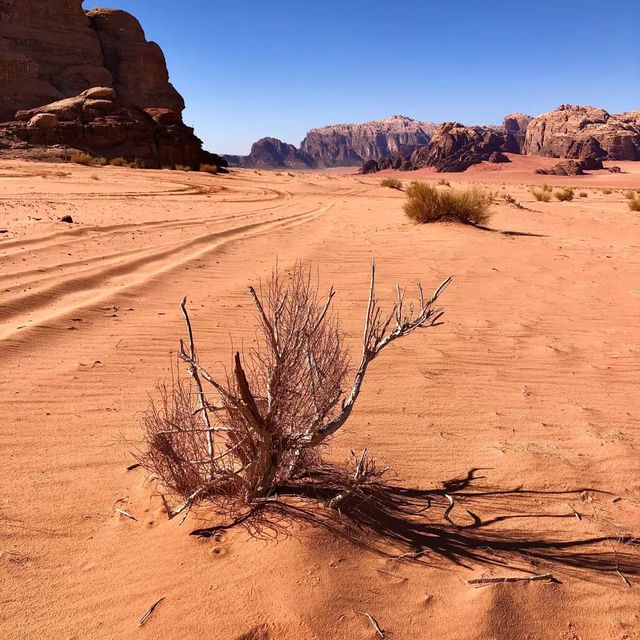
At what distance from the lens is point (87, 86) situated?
38.3 m

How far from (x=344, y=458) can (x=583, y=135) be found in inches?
3144

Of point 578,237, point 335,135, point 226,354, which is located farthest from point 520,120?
point 226,354

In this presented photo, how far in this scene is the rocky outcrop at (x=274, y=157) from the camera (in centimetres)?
12694

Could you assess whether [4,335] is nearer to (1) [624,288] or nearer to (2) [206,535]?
(2) [206,535]

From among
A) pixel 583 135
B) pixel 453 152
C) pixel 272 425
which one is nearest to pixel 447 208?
pixel 272 425

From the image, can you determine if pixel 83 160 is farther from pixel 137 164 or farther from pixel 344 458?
pixel 344 458

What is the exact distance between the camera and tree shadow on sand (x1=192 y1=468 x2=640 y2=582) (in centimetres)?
213

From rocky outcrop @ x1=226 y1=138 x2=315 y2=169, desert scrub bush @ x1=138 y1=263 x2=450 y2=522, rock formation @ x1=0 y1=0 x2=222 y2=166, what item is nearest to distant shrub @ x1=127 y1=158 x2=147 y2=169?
rock formation @ x1=0 y1=0 x2=222 y2=166

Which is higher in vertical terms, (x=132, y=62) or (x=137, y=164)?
(x=132, y=62)

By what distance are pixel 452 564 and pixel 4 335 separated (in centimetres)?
372

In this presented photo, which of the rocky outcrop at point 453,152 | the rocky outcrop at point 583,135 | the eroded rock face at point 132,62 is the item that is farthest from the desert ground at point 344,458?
the rocky outcrop at point 583,135

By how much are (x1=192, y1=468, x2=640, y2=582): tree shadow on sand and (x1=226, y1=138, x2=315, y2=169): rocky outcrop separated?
12578 cm

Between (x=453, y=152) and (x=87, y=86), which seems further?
(x=453, y=152)

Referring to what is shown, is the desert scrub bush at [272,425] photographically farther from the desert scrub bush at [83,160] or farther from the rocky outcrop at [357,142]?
the rocky outcrop at [357,142]
